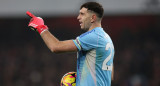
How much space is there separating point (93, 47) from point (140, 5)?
647 cm

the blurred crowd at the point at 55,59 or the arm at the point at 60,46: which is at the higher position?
the arm at the point at 60,46

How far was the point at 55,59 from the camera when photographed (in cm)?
1195

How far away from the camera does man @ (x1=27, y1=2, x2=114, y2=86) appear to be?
408cm

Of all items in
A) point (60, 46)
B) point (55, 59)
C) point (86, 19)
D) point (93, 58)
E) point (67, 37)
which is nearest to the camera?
point (60, 46)

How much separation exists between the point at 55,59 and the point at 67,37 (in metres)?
0.80

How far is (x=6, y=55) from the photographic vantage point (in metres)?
12.3

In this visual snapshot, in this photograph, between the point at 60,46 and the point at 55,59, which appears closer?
the point at 60,46

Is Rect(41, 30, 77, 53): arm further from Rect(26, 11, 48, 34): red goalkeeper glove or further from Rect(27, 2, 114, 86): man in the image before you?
Rect(26, 11, 48, 34): red goalkeeper glove

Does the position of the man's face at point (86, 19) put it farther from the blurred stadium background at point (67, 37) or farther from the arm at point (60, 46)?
the blurred stadium background at point (67, 37)

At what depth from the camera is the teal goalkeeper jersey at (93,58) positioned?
4125 mm

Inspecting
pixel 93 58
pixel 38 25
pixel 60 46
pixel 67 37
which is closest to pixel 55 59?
pixel 67 37

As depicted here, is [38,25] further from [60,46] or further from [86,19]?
[86,19]

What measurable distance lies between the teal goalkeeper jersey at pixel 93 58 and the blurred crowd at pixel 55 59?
6499mm

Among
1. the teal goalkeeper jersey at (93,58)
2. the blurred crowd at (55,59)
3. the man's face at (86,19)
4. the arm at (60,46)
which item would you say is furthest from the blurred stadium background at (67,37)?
the arm at (60,46)
